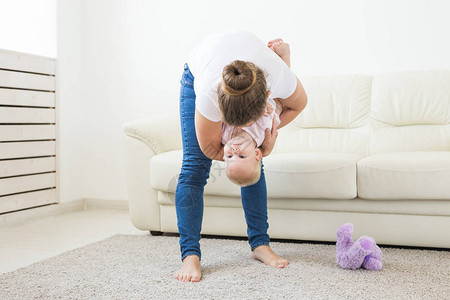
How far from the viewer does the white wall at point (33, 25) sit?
3.30 metres

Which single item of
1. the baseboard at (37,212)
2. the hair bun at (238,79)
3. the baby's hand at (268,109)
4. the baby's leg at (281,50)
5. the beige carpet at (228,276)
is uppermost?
the baby's leg at (281,50)

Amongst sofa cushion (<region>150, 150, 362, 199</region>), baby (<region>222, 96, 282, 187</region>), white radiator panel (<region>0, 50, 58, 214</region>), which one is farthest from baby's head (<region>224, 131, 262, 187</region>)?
white radiator panel (<region>0, 50, 58, 214</region>)

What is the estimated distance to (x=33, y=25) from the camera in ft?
10.9

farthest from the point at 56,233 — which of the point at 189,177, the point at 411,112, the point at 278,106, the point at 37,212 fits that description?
the point at 411,112

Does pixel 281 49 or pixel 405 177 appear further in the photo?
pixel 405 177

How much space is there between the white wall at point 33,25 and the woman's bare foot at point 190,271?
2.09 meters

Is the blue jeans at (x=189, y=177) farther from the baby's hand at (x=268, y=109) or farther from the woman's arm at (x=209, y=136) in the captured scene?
the baby's hand at (x=268, y=109)

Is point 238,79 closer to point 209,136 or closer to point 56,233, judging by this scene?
point 209,136

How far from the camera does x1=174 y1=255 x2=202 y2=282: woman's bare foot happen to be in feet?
5.56

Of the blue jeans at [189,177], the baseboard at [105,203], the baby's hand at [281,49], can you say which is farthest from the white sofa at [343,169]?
the baseboard at [105,203]

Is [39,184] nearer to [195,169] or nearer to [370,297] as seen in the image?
[195,169]

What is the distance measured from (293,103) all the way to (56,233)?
64.0 inches

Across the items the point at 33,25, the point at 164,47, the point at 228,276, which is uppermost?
the point at 33,25

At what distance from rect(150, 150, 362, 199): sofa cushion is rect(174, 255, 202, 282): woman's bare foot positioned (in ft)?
1.78
